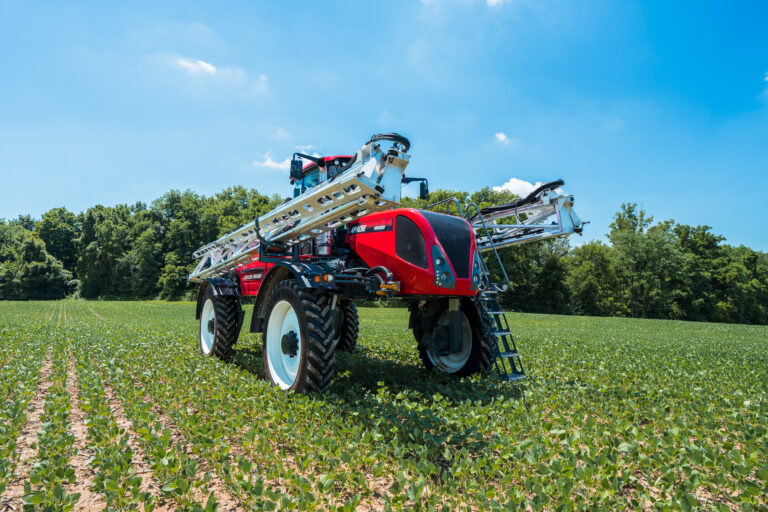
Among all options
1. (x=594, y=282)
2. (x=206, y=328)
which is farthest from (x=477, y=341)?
(x=594, y=282)

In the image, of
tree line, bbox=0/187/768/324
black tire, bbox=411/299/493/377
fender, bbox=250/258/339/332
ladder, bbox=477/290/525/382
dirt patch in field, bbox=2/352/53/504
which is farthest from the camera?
tree line, bbox=0/187/768/324

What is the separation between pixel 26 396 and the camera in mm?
4613

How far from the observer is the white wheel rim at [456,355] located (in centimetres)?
608

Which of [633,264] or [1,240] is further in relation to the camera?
[1,240]

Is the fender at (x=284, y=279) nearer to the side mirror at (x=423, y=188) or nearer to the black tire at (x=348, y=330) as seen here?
the side mirror at (x=423, y=188)

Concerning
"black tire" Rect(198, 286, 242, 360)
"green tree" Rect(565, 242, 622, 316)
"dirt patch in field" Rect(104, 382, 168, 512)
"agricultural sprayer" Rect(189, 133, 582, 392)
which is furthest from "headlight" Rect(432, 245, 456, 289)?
"green tree" Rect(565, 242, 622, 316)

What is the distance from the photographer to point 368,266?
559 centimetres

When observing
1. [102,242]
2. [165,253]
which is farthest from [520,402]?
[102,242]

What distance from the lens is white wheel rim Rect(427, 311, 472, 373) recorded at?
20.0 feet

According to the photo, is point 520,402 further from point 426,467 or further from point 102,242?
point 102,242

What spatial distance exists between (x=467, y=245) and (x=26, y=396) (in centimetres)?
564

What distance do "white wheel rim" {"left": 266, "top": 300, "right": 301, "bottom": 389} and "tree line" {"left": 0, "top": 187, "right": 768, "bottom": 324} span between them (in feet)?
117

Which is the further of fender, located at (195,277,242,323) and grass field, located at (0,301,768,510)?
fender, located at (195,277,242,323)

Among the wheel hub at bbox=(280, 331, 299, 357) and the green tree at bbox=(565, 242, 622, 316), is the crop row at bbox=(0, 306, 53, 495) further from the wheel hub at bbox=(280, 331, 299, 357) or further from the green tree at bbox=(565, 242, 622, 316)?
the green tree at bbox=(565, 242, 622, 316)
